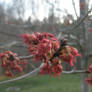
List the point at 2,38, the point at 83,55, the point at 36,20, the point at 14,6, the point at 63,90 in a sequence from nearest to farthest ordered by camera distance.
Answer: the point at 83,55
the point at 14,6
the point at 36,20
the point at 2,38
the point at 63,90

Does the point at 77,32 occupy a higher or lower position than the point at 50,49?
higher

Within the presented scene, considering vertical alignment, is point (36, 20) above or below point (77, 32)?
above

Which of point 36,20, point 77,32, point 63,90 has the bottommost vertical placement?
point 63,90

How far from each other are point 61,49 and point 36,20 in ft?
17.1

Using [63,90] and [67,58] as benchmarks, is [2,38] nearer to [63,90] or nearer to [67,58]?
[63,90]

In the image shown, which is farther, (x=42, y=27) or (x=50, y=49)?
(x=42, y=27)

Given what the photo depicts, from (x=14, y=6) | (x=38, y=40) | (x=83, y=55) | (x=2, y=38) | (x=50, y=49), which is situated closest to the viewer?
(x=50, y=49)

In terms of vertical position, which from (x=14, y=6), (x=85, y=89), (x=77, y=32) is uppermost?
(x=14, y=6)

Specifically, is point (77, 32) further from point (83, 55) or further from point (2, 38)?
point (2, 38)

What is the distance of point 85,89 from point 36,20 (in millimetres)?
3263

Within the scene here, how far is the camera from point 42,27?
6523 millimetres

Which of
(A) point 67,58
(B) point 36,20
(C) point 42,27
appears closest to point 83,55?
(C) point 42,27

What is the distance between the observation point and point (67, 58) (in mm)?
1759

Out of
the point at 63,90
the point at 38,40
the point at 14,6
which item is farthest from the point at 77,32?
the point at 63,90
